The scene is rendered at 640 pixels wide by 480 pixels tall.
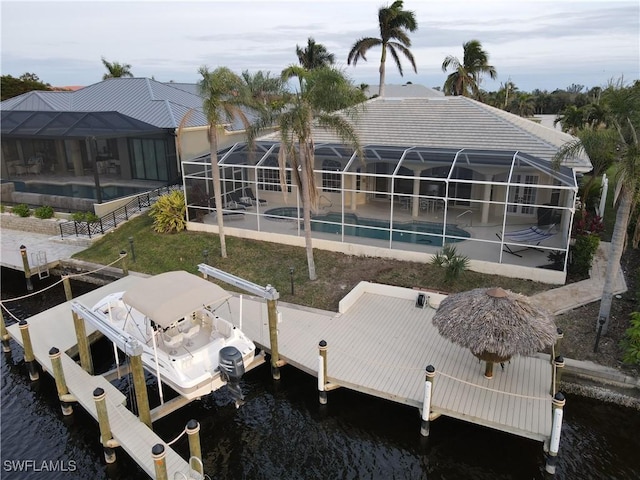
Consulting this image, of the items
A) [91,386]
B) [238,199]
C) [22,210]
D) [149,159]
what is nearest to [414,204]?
[238,199]

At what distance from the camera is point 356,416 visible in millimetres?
11312

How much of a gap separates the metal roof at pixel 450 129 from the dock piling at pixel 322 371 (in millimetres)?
10209

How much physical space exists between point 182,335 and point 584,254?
13.1m

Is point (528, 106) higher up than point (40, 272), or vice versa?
point (528, 106)

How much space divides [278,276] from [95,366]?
668cm

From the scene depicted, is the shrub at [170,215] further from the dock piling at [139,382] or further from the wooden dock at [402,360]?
the dock piling at [139,382]

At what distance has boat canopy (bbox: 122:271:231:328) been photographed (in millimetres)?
10969

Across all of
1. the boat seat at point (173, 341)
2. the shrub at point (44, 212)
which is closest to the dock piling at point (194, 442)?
the boat seat at point (173, 341)

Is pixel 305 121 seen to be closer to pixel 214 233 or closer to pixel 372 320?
pixel 372 320

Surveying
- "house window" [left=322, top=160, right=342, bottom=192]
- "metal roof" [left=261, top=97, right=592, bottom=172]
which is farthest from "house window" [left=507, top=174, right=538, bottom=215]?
"house window" [left=322, top=160, right=342, bottom=192]

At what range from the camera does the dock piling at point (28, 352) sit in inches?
503

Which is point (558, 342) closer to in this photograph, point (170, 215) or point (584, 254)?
point (584, 254)

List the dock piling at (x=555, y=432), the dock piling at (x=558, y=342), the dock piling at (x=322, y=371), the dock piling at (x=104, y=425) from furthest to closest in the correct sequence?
1. the dock piling at (x=558, y=342)
2. the dock piling at (x=322, y=371)
3. the dock piling at (x=104, y=425)
4. the dock piling at (x=555, y=432)

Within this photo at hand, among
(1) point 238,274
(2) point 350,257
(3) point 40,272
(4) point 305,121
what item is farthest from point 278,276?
(3) point 40,272
